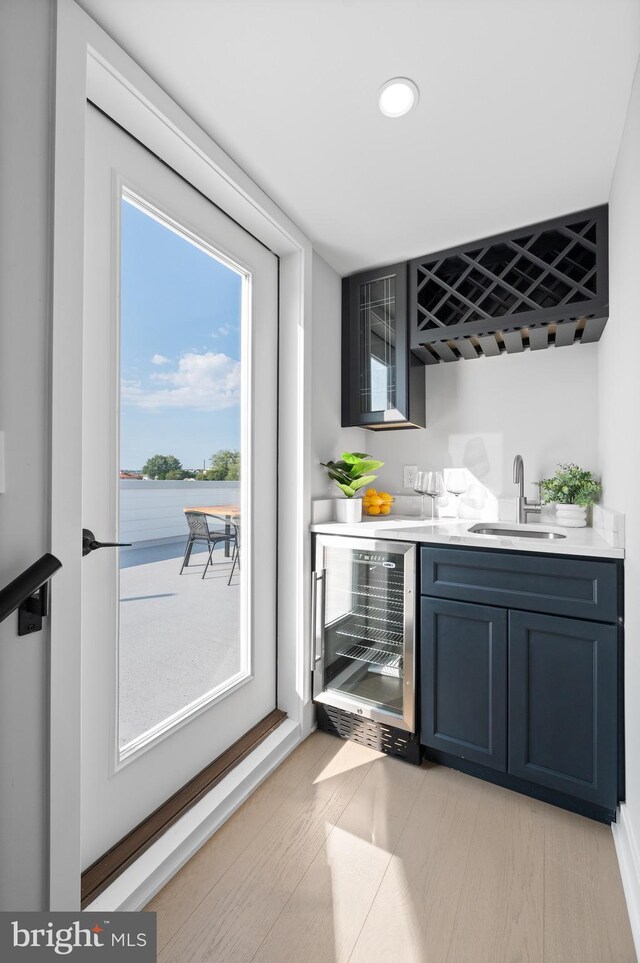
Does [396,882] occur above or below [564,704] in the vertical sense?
below

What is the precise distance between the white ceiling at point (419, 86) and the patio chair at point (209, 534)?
1.32 metres

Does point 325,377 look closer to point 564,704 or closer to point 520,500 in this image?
point 520,500

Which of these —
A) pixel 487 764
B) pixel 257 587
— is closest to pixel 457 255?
pixel 257 587

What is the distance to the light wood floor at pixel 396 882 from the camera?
116cm

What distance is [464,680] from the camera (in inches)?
70.1

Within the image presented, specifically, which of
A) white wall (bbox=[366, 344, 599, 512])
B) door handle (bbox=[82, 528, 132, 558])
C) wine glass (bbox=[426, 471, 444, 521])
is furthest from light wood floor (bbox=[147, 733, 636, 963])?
white wall (bbox=[366, 344, 599, 512])

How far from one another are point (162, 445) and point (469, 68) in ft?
4.68

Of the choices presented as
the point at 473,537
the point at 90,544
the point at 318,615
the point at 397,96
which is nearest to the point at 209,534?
the point at 90,544

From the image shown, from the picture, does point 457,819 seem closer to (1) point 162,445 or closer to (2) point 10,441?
(1) point 162,445

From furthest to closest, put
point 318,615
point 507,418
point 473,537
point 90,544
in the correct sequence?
point 507,418 < point 318,615 < point 473,537 < point 90,544

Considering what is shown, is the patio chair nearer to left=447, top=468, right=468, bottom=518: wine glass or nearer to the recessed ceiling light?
left=447, top=468, right=468, bottom=518: wine glass

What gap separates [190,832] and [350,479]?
4.94 ft

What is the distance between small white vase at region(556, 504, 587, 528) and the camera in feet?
6.61

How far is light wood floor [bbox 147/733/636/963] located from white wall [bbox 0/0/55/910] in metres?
0.55
